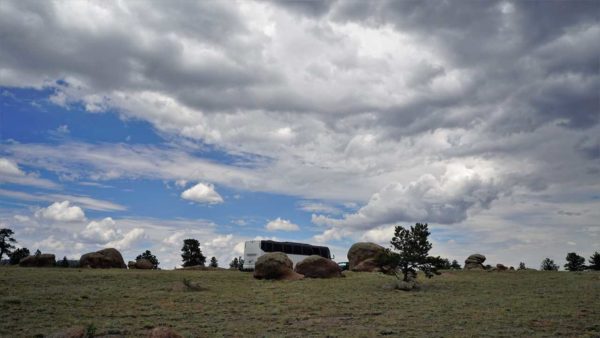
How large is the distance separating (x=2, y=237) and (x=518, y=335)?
87.2 m

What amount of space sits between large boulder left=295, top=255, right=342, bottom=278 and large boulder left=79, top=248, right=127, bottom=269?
28371 mm

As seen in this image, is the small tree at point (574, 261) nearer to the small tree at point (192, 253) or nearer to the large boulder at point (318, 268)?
the large boulder at point (318, 268)

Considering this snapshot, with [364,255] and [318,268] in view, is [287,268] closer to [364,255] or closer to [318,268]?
[318,268]

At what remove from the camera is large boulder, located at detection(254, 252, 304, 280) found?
152ft

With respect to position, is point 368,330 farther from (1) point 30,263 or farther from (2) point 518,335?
(1) point 30,263

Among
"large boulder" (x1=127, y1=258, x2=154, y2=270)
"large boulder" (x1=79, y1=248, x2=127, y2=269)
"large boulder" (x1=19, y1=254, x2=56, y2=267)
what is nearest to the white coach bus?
"large boulder" (x1=127, y1=258, x2=154, y2=270)

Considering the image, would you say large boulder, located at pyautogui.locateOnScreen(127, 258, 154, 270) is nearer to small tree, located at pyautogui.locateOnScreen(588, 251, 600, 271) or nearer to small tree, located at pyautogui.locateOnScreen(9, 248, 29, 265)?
small tree, located at pyautogui.locateOnScreen(9, 248, 29, 265)

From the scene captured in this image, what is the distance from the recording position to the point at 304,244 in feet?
224

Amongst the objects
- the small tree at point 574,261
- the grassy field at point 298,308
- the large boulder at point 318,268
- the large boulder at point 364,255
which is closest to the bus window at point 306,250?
the large boulder at point 364,255

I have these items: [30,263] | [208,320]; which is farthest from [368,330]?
[30,263]

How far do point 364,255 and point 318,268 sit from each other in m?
14.0

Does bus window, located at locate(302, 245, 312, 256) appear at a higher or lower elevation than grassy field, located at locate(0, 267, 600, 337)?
higher

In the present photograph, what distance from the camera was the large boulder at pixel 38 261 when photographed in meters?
60.6

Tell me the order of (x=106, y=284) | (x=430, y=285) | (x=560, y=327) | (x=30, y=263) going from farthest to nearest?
(x=30, y=263) < (x=430, y=285) < (x=106, y=284) < (x=560, y=327)
